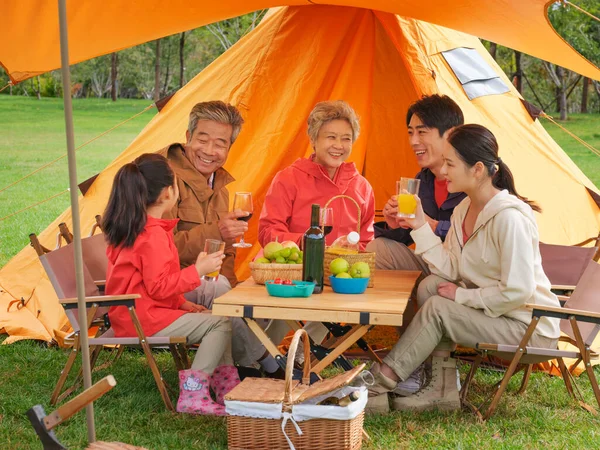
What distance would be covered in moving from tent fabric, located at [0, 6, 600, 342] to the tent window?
0.05m

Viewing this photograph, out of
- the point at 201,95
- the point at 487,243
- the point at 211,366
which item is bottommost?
the point at 211,366

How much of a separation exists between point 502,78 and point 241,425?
11.7ft

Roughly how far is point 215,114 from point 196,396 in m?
1.60

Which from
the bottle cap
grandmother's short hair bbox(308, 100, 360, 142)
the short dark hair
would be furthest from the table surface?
the short dark hair

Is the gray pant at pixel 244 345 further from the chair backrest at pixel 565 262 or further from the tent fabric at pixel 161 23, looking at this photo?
the tent fabric at pixel 161 23

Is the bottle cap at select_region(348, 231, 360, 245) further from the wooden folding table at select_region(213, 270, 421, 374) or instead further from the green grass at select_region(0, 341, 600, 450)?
the green grass at select_region(0, 341, 600, 450)

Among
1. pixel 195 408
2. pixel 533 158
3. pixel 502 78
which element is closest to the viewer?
pixel 195 408

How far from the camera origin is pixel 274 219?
4.74 m

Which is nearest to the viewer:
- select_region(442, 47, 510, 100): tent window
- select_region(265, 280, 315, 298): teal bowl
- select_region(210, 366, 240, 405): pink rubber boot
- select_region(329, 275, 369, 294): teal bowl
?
select_region(265, 280, 315, 298): teal bowl

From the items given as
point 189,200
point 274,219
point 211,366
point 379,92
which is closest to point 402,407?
point 211,366

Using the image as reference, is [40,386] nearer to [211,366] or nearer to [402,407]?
[211,366]

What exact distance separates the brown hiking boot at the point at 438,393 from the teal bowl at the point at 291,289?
0.84 meters

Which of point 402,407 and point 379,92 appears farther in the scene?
point 379,92

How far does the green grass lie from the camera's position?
3.71 meters
